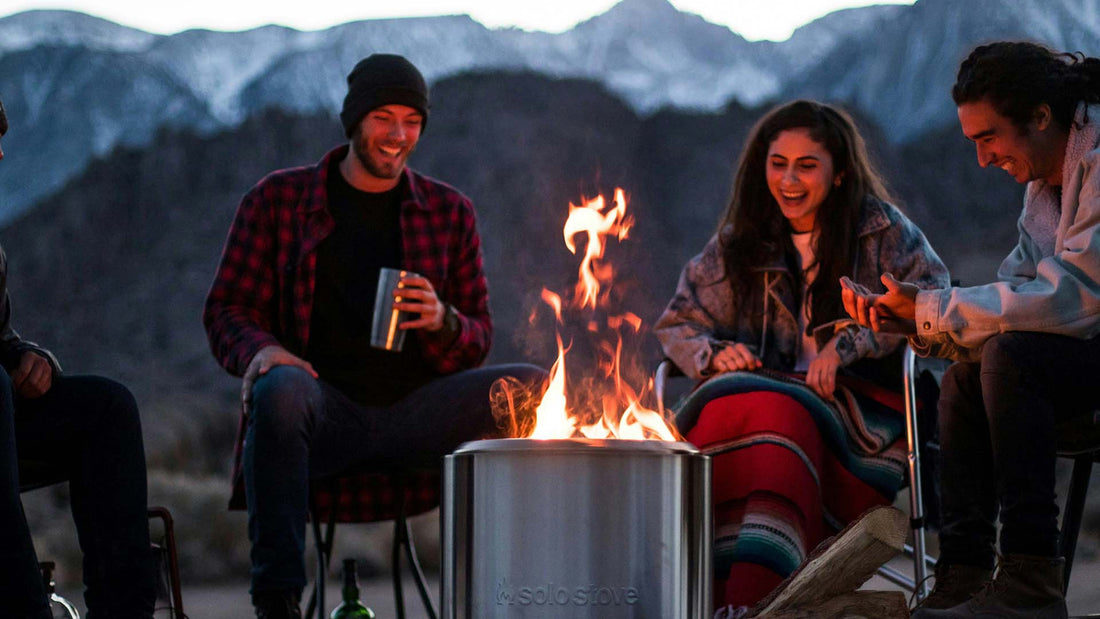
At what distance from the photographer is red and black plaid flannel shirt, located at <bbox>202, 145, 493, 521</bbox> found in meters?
3.04

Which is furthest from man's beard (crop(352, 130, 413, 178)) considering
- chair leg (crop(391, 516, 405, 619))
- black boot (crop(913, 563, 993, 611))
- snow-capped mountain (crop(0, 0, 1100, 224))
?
snow-capped mountain (crop(0, 0, 1100, 224))

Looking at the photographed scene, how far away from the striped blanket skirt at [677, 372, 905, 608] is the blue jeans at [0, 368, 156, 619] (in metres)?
1.09

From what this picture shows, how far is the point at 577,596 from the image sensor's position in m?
1.89

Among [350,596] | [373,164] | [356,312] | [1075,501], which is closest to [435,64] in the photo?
[373,164]

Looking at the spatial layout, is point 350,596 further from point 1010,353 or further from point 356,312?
point 1010,353

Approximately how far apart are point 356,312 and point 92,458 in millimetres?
845

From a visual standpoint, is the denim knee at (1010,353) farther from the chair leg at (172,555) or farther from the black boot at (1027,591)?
the chair leg at (172,555)

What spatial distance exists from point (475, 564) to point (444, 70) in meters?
11.3

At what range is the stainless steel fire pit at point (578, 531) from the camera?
1.90 metres

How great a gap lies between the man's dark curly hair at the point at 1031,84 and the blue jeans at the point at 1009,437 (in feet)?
1.52

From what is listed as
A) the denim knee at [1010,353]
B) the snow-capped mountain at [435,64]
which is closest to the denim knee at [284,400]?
the denim knee at [1010,353]

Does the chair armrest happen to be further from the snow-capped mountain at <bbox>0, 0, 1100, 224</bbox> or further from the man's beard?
the snow-capped mountain at <bbox>0, 0, 1100, 224</bbox>

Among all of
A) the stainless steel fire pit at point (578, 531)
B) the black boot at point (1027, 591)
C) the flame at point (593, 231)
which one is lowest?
the black boot at point (1027, 591)

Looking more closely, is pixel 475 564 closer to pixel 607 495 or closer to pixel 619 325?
pixel 607 495
